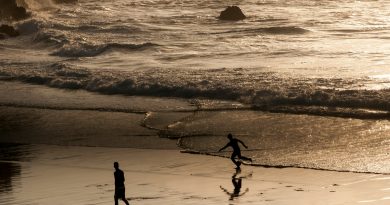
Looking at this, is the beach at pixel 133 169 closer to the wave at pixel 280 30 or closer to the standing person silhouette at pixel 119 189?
the standing person silhouette at pixel 119 189

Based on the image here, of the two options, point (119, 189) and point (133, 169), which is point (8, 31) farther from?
point (119, 189)

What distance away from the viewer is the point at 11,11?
199ft

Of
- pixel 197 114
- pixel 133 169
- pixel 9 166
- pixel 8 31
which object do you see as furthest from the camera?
pixel 8 31

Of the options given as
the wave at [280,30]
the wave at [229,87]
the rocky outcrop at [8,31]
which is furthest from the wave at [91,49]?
the rocky outcrop at [8,31]

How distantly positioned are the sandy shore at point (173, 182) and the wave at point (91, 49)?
70.3ft

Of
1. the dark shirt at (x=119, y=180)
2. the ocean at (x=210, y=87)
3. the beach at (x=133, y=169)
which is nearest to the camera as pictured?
the dark shirt at (x=119, y=180)

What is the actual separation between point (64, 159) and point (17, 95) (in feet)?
35.1

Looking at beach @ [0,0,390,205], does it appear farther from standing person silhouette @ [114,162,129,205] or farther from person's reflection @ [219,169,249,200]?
standing person silhouette @ [114,162,129,205]

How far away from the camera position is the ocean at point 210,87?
22.2 m

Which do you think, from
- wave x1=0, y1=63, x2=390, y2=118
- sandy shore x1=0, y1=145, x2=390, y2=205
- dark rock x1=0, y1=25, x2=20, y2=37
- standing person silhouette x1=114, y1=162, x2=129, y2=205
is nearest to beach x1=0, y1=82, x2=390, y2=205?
sandy shore x1=0, y1=145, x2=390, y2=205

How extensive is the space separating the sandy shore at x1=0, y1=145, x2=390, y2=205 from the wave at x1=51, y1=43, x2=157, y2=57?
2141 cm

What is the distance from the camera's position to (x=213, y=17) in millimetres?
60219

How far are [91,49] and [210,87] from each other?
14595 mm

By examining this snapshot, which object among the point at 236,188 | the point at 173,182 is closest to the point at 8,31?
the point at 173,182
